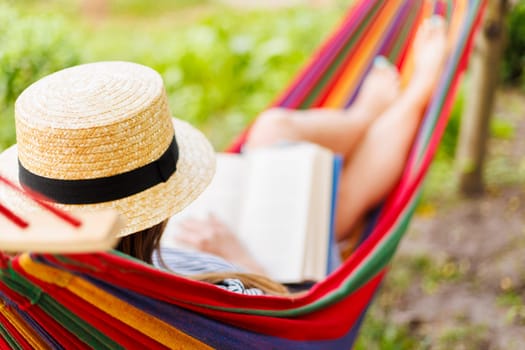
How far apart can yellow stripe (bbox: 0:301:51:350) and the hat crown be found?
20cm

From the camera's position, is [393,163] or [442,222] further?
[442,222]

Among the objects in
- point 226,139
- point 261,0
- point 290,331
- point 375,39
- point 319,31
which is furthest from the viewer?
point 261,0

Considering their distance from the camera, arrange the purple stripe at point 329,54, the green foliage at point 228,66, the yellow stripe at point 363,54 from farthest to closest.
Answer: the green foliage at point 228,66, the yellow stripe at point 363,54, the purple stripe at point 329,54

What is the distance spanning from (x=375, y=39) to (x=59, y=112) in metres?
1.48

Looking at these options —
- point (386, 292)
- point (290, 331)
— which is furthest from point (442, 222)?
point (290, 331)

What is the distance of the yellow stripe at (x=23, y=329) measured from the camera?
2.82 feet

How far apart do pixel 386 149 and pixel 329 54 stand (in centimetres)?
49

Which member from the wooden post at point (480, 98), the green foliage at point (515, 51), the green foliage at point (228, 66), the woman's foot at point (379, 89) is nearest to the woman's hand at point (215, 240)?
the woman's foot at point (379, 89)

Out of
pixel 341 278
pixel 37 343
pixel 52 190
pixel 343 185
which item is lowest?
pixel 343 185

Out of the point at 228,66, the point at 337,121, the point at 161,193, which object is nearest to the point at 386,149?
the point at 337,121

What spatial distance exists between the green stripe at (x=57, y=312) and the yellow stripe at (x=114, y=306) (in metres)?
0.03

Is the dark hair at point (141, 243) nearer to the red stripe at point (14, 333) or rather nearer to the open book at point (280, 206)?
the red stripe at point (14, 333)

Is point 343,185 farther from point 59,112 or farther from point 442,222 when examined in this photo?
point 59,112

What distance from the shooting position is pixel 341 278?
121cm
